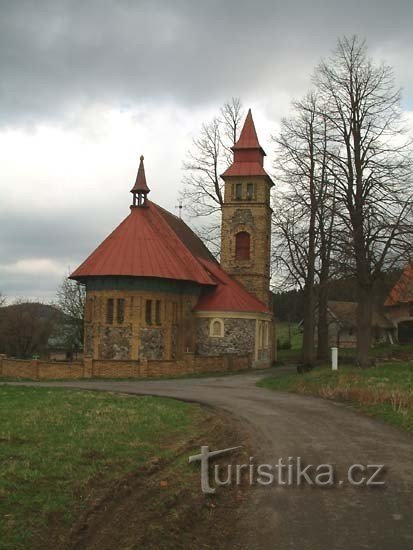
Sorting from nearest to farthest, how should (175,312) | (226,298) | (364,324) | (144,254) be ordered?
1. (364,324)
2. (144,254)
3. (175,312)
4. (226,298)

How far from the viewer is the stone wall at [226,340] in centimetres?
3575

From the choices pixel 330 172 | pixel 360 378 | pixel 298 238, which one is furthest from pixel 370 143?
pixel 360 378

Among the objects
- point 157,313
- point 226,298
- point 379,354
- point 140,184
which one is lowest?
point 379,354

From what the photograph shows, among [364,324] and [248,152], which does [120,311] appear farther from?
[248,152]

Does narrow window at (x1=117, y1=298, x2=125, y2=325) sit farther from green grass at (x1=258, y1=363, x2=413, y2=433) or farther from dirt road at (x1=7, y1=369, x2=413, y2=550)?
dirt road at (x1=7, y1=369, x2=413, y2=550)

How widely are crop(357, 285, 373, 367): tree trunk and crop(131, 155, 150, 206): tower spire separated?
16176 mm

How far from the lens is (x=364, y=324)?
85.5ft

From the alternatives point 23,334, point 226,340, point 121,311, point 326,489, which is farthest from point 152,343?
point 326,489

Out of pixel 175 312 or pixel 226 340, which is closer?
pixel 175 312

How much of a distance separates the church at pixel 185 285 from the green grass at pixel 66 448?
14427 mm

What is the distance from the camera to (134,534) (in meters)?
6.27

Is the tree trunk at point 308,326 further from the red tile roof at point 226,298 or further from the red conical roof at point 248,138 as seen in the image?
the red conical roof at point 248,138

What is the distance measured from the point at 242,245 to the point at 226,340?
809cm

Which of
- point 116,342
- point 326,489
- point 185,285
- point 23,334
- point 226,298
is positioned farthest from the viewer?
point 23,334
